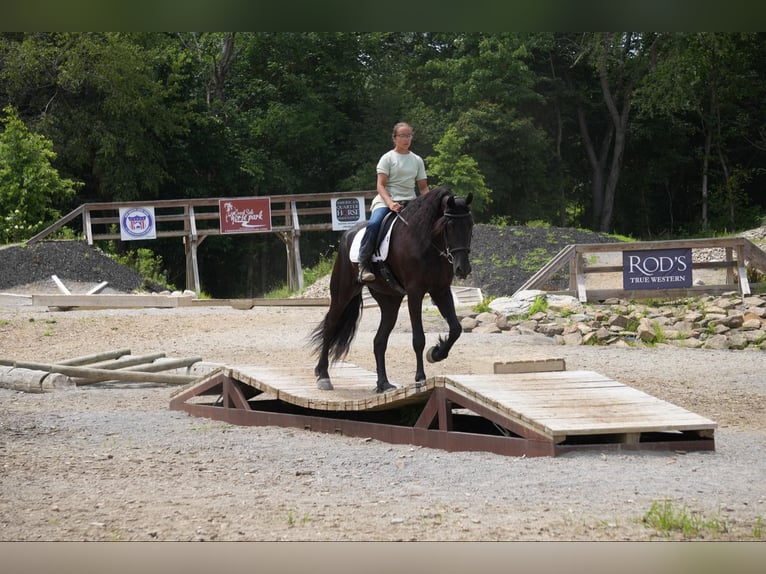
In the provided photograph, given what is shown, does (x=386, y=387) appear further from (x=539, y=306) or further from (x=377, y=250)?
(x=539, y=306)

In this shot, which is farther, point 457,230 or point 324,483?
point 457,230

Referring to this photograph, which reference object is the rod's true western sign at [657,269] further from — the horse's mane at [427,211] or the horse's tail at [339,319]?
the horse's mane at [427,211]

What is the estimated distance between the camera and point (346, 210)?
863 inches

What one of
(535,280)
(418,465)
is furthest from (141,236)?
(418,465)

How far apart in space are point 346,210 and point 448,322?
15.3m

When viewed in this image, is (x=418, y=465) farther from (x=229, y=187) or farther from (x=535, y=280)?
(x=229, y=187)

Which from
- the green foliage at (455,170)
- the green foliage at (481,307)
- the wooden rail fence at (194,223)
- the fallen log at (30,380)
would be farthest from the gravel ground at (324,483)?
the green foliage at (455,170)

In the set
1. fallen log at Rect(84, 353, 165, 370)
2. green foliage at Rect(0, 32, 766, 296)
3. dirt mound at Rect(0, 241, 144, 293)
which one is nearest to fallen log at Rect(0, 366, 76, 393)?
fallen log at Rect(84, 353, 165, 370)

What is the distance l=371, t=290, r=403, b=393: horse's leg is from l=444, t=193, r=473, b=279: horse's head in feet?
3.09

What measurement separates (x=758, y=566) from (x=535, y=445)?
1769mm

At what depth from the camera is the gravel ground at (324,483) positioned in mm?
4617

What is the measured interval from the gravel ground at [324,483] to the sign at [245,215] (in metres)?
12.7

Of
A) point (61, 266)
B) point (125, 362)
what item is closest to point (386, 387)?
point (125, 362)

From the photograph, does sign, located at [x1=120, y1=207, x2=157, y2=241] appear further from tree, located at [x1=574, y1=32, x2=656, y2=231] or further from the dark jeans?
the dark jeans
